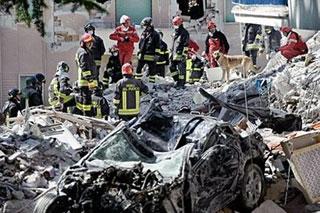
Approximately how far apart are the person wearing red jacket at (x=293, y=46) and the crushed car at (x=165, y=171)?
8398 mm

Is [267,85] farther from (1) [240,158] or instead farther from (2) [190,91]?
(1) [240,158]

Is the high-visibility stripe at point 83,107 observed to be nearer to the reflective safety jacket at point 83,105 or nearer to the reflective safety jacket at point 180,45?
the reflective safety jacket at point 83,105

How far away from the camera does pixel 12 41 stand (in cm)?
2208

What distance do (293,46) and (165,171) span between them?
10294mm

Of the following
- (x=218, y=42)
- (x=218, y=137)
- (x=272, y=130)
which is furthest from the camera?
(x=218, y=42)

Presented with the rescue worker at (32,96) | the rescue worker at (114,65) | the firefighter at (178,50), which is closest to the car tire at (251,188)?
the rescue worker at (32,96)

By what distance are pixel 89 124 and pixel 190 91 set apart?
558 centimetres

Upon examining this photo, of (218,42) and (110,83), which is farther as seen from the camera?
(218,42)

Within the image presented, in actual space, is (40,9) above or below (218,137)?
above

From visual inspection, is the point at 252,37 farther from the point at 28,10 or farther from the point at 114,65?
the point at 28,10

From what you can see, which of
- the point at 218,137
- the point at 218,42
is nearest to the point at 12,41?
the point at 218,42

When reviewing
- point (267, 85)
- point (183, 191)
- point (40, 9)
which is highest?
point (40, 9)

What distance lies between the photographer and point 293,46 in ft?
55.8

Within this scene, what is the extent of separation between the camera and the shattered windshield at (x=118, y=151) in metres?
7.89
